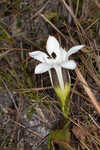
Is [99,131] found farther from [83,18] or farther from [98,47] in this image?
[83,18]

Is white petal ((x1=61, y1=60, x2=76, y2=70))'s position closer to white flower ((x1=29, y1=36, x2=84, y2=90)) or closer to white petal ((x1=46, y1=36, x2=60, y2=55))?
white flower ((x1=29, y1=36, x2=84, y2=90))

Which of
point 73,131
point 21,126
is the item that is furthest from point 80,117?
point 21,126

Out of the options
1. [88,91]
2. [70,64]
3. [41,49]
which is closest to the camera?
[70,64]

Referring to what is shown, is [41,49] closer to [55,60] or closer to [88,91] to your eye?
[55,60]

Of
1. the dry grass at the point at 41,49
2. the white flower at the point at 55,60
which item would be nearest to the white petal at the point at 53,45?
the white flower at the point at 55,60

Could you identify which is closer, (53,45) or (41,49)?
(53,45)

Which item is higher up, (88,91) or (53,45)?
(53,45)

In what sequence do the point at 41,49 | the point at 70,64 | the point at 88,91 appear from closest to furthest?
the point at 70,64 → the point at 88,91 → the point at 41,49

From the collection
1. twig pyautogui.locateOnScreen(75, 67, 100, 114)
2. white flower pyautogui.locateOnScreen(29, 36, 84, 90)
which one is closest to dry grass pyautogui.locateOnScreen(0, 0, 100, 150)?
twig pyautogui.locateOnScreen(75, 67, 100, 114)

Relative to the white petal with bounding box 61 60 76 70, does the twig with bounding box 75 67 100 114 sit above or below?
below

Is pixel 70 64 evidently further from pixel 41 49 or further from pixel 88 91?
pixel 41 49

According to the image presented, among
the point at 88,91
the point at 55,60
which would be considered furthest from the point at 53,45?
the point at 88,91
